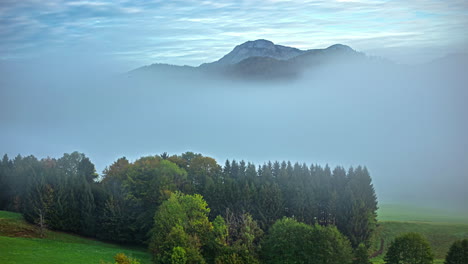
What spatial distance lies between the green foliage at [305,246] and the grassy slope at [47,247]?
18.0m

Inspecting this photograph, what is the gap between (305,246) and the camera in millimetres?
59938

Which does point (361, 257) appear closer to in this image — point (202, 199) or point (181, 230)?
point (181, 230)

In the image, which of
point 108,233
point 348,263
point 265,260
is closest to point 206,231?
point 265,260

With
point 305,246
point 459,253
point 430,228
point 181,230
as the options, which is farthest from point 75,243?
point 430,228

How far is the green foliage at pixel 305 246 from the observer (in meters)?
58.7

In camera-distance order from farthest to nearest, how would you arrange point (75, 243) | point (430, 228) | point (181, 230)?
1. point (430, 228)
2. point (75, 243)
3. point (181, 230)

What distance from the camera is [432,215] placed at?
105m

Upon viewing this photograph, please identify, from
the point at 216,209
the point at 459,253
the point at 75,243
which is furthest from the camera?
the point at 216,209

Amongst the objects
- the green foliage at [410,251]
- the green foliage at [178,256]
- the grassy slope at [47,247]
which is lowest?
the grassy slope at [47,247]

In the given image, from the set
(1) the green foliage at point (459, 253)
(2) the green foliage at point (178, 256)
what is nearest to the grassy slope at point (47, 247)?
(2) the green foliage at point (178, 256)

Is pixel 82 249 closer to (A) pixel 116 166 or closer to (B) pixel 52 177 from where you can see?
(B) pixel 52 177

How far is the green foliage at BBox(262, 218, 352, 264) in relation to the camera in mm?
58688

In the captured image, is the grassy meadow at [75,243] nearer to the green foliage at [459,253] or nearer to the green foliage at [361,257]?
the green foliage at [361,257]

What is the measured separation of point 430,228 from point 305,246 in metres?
33.7
